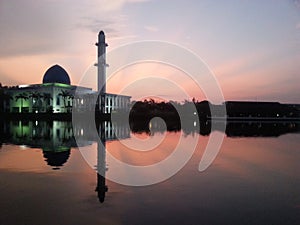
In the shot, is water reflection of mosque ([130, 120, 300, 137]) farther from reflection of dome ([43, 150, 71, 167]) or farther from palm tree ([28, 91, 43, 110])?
palm tree ([28, 91, 43, 110])

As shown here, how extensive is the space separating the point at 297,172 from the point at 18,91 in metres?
92.7

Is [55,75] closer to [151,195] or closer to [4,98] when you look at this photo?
[4,98]

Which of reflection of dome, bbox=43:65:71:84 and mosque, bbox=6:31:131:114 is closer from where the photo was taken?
mosque, bbox=6:31:131:114

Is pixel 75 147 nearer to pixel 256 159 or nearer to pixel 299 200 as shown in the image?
pixel 256 159

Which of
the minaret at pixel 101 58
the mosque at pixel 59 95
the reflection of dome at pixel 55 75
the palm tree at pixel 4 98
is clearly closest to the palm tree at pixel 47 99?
the mosque at pixel 59 95

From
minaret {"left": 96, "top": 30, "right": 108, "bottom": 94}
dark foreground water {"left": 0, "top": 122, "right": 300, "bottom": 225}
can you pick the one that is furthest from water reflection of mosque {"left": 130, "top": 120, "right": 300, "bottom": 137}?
minaret {"left": 96, "top": 30, "right": 108, "bottom": 94}

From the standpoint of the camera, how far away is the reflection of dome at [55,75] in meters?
89.3

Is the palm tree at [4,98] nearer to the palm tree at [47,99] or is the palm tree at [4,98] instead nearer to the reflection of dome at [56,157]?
the palm tree at [47,99]

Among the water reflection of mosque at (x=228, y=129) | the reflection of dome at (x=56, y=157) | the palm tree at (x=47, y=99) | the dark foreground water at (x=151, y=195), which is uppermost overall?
the palm tree at (x=47, y=99)

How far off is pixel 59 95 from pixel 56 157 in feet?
254

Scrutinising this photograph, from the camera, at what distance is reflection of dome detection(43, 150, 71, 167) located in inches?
532

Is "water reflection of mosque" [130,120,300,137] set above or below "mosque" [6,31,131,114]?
below

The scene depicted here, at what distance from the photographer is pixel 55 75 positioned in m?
89.9

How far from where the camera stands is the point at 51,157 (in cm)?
1506
